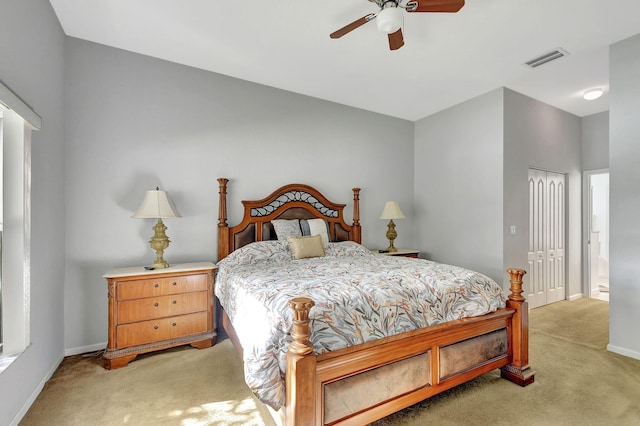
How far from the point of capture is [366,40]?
9.18ft

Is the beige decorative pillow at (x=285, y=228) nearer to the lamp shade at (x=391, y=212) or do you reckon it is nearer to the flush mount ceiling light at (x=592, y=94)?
the lamp shade at (x=391, y=212)

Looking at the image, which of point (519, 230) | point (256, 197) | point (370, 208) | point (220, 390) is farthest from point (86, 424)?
point (519, 230)

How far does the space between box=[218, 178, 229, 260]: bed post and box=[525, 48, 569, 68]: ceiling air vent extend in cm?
346

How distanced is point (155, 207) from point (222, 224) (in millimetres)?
755

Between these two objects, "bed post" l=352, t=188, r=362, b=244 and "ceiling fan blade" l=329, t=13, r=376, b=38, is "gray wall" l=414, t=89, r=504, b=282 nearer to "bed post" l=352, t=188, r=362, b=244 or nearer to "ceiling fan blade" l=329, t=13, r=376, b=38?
"bed post" l=352, t=188, r=362, b=244

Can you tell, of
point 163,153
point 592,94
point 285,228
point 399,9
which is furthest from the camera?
point 592,94

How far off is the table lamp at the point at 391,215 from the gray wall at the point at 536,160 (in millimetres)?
1308

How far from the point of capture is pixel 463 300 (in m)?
2.14

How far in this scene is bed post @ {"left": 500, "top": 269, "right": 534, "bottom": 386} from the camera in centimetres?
223

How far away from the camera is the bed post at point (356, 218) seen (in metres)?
4.26

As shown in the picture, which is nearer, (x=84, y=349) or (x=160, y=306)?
(x=160, y=306)

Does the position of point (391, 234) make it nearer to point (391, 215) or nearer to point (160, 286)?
point (391, 215)

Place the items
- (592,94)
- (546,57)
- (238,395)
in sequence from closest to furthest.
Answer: (238,395)
(546,57)
(592,94)

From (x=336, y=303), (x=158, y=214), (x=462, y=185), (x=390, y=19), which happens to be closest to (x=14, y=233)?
(x=158, y=214)
